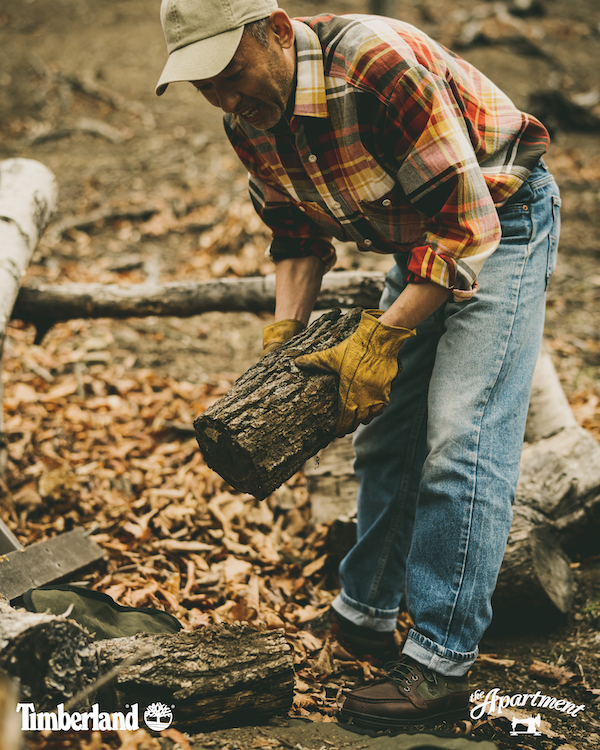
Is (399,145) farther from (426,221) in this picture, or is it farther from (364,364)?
(364,364)

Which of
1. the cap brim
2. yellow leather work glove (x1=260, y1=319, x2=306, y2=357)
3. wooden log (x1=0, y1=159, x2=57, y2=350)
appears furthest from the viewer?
wooden log (x1=0, y1=159, x2=57, y2=350)

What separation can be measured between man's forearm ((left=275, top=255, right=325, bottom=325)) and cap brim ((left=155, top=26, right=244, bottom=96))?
2.95ft

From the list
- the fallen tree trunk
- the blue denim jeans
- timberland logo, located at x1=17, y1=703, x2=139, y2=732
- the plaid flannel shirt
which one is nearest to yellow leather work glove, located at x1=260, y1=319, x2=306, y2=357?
the plaid flannel shirt

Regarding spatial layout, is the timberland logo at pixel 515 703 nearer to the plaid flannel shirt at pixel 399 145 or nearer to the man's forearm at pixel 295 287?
the plaid flannel shirt at pixel 399 145

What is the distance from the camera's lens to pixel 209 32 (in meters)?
1.79

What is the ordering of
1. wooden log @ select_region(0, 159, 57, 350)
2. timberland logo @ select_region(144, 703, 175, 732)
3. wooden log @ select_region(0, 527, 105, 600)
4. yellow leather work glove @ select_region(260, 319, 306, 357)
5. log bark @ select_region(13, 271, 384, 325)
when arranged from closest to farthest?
timberland logo @ select_region(144, 703, 175, 732) → wooden log @ select_region(0, 527, 105, 600) → yellow leather work glove @ select_region(260, 319, 306, 357) → wooden log @ select_region(0, 159, 57, 350) → log bark @ select_region(13, 271, 384, 325)


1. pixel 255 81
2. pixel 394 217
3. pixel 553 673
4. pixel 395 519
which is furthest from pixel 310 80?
pixel 553 673

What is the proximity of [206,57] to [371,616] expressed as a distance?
86.2 inches

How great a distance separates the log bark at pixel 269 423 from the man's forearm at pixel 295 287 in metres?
0.45

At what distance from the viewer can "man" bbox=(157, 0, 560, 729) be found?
179cm

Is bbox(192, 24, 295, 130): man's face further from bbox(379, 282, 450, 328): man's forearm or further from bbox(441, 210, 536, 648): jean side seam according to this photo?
bbox(441, 210, 536, 648): jean side seam

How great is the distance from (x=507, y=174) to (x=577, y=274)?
4.71 meters

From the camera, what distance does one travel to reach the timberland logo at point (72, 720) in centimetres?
137

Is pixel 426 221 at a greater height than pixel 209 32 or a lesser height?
lesser
